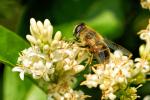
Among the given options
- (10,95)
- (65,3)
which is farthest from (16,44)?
(65,3)

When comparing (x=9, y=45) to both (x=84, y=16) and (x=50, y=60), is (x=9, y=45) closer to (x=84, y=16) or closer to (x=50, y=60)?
(x=50, y=60)

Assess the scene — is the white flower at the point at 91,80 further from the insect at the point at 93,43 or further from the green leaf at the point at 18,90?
the green leaf at the point at 18,90

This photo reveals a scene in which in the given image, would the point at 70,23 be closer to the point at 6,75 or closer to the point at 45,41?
the point at 6,75

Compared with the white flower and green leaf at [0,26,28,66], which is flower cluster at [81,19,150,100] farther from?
Answer: green leaf at [0,26,28,66]

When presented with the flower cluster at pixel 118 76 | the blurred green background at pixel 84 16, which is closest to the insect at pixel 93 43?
the flower cluster at pixel 118 76

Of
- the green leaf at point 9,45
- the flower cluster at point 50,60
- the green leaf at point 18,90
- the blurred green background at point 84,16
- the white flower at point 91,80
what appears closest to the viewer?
the flower cluster at point 50,60

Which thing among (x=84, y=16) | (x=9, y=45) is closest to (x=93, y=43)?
(x=9, y=45)
